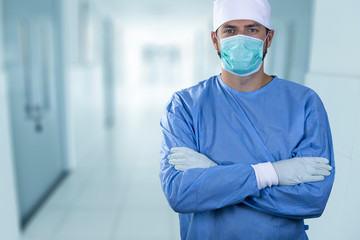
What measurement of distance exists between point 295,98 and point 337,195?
56 cm

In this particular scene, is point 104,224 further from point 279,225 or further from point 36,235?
point 279,225

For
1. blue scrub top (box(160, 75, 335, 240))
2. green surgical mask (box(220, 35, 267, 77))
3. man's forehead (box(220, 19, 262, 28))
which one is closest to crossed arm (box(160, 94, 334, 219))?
blue scrub top (box(160, 75, 335, 240))

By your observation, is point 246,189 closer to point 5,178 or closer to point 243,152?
point 243,152

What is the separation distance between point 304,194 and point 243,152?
233mm

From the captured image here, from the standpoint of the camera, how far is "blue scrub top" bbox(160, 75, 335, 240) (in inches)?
38.4

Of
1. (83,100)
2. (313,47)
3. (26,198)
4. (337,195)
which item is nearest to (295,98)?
(337,195)

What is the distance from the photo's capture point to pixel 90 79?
16.1 feet

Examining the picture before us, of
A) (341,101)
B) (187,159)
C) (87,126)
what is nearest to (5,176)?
(187,159)

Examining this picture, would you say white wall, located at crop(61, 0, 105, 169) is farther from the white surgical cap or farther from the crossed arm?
the crossed arm

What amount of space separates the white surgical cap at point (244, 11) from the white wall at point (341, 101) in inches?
17.9

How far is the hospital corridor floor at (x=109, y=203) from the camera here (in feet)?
7.89

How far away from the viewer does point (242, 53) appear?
3.52ft

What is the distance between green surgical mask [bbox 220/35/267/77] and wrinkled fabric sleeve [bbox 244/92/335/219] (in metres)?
0.29

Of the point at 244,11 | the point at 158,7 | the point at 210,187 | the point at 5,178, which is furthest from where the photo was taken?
the point at 158,7
